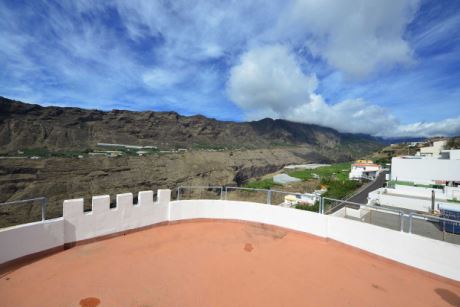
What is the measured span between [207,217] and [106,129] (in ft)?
284

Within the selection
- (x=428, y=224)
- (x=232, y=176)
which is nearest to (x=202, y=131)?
(x=232, y=176)

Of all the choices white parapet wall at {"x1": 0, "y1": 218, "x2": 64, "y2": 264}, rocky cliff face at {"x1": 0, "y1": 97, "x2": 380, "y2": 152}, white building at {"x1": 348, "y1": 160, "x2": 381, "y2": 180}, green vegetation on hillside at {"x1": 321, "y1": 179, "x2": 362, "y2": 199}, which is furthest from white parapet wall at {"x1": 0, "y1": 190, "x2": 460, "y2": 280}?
rocky cliff face at {"x1": 0, "y1": 97, "x2": 380, "y2": 152}

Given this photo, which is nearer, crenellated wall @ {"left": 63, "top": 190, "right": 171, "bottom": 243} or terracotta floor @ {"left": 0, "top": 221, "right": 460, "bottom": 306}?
terracotta floor @ {"left": 0, "top": 221, "right": 460, "bottom": 306}

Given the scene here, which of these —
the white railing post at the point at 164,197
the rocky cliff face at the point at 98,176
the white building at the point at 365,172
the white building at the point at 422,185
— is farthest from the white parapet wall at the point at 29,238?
the white building at the point at 365,172

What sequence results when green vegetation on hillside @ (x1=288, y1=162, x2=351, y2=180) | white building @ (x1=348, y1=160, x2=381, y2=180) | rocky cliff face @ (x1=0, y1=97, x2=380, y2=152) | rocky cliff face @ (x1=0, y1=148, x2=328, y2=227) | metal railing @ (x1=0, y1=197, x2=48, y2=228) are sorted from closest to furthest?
metal railing @ (x1=0, y1=197, x2=48, y2=228) < rocky cliff face @ (x1=0, y1=148, x2=328, y2=227) < white building @ (x1=348, y1=160, x2=381, y2=180) < green vegetation on hillside @ (x1=288, y1=162, x2=351, y2=180) < rocky cliff face @ (x1=0, y1=97, x2=380, y2=152)

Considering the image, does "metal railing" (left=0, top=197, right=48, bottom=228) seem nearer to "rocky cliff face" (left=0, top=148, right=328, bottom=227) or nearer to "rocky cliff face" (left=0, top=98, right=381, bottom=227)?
"rocky cliff face" (left=0, top=148, right=328, bottom=227)

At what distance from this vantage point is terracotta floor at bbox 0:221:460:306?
12.7ft

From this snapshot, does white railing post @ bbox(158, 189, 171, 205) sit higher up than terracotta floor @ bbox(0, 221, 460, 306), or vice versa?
white railing post @ bbox(158, 189, 171, 205)

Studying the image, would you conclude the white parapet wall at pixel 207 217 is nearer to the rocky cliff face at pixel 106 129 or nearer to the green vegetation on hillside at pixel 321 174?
the green vegetation on hillside at pixel 321 174

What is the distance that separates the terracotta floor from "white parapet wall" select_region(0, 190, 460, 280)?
25 cm

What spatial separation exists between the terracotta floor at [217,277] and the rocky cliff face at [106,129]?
67981 mm

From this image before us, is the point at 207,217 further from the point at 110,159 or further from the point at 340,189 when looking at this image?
the point at 110,159

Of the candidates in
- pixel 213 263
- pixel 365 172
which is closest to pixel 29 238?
pixel 213 263

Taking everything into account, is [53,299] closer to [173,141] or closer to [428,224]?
[428,224]
